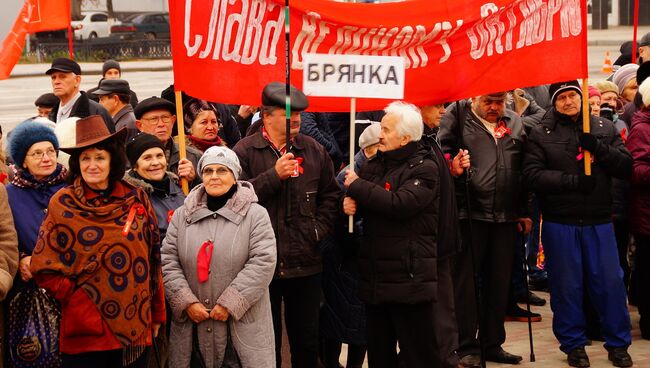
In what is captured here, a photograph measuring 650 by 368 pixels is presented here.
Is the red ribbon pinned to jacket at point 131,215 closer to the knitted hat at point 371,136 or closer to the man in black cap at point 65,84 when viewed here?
the knitted hat at point 371,136

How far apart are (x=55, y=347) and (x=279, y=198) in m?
1.76

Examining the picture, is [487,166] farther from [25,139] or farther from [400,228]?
[25,139]

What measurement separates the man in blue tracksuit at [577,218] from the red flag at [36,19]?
4561 mm

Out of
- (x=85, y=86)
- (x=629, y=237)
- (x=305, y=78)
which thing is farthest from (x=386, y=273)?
(x=85, y=86)

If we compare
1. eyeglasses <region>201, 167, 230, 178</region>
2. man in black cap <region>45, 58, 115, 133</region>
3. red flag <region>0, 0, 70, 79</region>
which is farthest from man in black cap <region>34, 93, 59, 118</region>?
eyeglasses <region>201, 167, 230, 178</region>

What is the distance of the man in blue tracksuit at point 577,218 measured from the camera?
8.37 meters

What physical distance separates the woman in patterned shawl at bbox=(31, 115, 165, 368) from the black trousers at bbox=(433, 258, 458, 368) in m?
2.11

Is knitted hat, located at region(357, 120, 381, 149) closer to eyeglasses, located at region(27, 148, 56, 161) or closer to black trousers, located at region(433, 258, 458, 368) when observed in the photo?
black trousers, located at region(433, 258, 458, 368)

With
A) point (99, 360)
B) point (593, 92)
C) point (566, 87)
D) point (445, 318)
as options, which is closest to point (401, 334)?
point (445, 318)

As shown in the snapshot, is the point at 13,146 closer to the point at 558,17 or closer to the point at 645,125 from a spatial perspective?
the point at 558,17

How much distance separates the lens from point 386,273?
7.14 metres

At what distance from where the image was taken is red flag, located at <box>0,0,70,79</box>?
9844mm

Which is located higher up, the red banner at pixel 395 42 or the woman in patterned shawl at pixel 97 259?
the red banner at pixel 395 42

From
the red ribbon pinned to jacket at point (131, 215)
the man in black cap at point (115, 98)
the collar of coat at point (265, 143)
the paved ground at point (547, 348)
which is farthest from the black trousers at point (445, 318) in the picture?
the man in black cap at point (115, 98)
